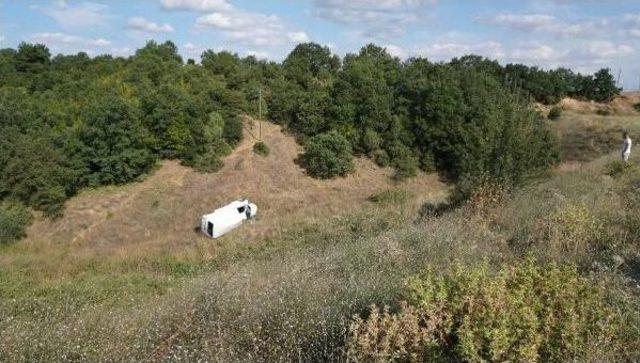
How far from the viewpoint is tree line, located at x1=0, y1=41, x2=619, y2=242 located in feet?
88.7

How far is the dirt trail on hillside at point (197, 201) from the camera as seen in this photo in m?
Result: 22.7

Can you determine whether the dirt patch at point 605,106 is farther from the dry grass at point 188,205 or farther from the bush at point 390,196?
the bush at point 390,196

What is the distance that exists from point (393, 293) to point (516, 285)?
1.17 metres

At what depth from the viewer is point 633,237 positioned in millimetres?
7020

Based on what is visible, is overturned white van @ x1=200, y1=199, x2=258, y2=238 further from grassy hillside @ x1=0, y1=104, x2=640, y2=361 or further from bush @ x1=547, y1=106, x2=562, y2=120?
bush @ x1=547, y1=106, x2=562, y2=120

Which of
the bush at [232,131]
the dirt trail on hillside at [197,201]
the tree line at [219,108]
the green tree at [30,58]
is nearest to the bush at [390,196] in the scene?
the dirt trail on hillside at [197,201]

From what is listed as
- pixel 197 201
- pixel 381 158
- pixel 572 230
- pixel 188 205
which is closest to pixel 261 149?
pixel 197 201

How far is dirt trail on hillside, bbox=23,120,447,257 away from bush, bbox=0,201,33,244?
1.73 ft

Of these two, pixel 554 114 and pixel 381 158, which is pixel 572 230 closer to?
pixel 381 158

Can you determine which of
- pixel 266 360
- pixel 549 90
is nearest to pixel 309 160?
pixel 549 90

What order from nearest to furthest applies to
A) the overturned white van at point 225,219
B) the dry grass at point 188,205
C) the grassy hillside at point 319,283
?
1. the grassy hillside at point 319,283
2. the dry grass at point 188,205
3. the overturned white van at point 225,219

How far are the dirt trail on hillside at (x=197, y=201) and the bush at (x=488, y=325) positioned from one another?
15.4 m

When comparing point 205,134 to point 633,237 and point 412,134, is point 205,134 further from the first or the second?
point 633,237

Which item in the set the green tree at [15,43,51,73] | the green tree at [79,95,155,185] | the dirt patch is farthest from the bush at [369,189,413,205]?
the green tree at [15,43,51,73]
